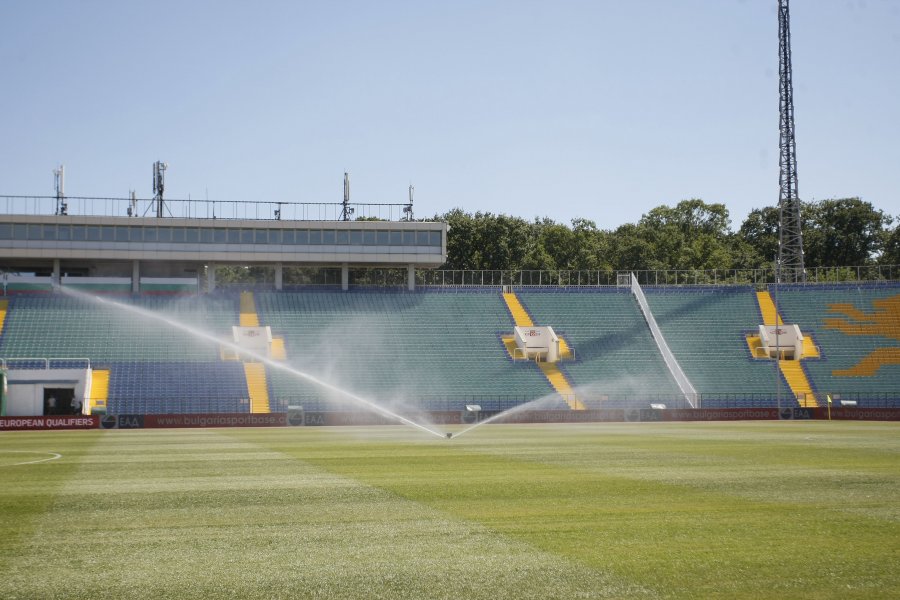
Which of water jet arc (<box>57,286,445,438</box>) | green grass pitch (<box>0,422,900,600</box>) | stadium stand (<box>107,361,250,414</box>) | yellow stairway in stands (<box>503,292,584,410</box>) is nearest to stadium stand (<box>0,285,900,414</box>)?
stadium stand (<box>107,361,250,414</box>)

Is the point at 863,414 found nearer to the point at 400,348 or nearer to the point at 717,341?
the point at 717,341

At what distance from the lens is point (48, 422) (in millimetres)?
47594

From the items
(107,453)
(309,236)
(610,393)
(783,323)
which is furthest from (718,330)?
(107,453)

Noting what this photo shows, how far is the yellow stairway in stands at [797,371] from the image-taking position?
6350 centimetres

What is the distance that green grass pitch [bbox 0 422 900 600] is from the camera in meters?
11.0

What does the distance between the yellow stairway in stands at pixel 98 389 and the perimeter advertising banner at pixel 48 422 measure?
19.9ft

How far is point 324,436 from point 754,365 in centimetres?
3918

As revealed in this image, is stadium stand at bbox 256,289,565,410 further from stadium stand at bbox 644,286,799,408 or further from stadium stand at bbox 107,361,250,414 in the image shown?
stadium stand at bbox 644,286,799,408

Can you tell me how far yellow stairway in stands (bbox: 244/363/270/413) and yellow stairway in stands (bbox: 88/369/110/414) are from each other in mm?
8615

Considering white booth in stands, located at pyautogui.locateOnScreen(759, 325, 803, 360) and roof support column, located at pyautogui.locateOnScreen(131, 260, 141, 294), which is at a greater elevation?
roof support column, located at pyautogui.locateOnScreen(131, 260, 141, 294)

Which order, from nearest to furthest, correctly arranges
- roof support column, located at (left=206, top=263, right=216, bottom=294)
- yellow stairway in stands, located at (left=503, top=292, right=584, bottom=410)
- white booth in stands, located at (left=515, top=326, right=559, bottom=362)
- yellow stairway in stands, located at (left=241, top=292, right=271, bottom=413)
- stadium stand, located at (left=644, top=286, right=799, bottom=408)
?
yellow stairway in stands, located at (left=241, top=292, right=271, bottom=413) < yellow stairway in stands, located at (left=503, top=292, right=584, bottom=410) < stadium stand, located at (left=644, top=286, right=799, bottom=408) < white booth in stands, located at (left=515, top=326, right=559, bottom=362) < roof support column, located at (left=206, top=263, right=216, bottom=294)

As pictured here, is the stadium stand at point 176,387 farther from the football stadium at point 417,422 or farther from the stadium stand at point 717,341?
the stadium stand at point 717,341

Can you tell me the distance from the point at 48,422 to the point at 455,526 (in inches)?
1531

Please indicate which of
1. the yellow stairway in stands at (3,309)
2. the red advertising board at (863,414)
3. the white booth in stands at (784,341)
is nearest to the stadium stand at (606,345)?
the white booth in stands at (784,341)
